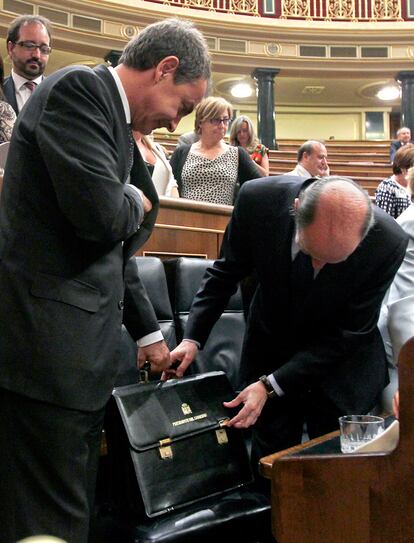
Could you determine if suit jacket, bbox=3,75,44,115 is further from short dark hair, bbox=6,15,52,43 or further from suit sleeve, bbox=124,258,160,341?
suit sleeve, bbox=124,258,160,341

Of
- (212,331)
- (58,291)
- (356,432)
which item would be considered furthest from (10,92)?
(356,432)

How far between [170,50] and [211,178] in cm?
166

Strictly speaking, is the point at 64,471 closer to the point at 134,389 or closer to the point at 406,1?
the point at 134,389

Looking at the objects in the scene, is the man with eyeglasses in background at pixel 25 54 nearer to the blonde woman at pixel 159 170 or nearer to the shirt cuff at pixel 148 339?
the blonde woman at pixel 159 170

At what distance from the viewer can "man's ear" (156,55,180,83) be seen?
1136 millimetres

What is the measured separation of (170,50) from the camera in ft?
3.73

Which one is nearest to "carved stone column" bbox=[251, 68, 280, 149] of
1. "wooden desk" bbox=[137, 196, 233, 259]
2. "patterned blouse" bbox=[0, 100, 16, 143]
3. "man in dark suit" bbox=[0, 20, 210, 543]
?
"wooden desk" bbox=[137, 196, 233, 259]

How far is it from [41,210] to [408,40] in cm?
921

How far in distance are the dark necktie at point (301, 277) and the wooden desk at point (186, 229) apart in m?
1.01

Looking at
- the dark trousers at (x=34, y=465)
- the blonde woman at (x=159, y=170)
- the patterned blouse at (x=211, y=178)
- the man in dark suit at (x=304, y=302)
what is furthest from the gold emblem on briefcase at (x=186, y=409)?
the patterned blouse at (x=211, y=178)

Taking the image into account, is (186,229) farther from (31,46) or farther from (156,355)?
(156,355)

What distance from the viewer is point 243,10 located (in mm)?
9109

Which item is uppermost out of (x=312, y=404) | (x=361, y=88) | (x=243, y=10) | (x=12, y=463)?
(x=243, y=10)

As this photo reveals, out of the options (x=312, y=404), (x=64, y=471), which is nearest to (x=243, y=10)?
(x=312, y=404)
